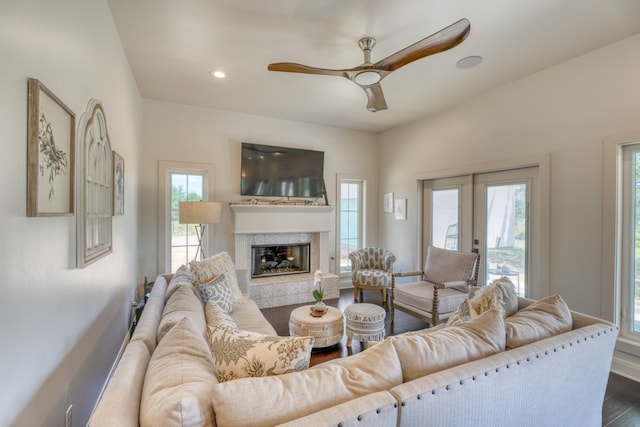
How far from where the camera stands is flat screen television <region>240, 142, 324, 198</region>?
443cm

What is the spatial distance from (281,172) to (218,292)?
254 cm

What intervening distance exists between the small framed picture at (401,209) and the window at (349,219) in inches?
27.2

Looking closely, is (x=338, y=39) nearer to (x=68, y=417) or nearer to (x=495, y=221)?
(x=495, y=221)

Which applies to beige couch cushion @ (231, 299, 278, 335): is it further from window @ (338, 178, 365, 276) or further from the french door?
the french door

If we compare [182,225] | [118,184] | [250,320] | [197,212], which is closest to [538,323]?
[250,320]

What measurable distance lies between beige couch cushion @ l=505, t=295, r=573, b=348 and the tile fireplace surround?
3.14 meters

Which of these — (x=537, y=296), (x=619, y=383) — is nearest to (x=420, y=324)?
(x=537, y=296)

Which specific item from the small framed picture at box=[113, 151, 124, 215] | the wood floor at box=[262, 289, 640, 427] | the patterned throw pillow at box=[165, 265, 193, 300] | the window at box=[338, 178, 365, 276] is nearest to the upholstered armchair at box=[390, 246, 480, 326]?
the wood floor at box=[262, 289, 640, 427]

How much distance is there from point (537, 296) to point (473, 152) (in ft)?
6.05

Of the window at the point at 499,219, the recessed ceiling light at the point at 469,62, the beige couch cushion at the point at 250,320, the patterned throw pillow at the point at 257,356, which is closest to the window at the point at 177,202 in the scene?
the beige couch cushion at the point at 250,320

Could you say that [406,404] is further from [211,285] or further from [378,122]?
[378,122]

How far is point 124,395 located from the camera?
0.92 m

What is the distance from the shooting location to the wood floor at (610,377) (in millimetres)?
1988

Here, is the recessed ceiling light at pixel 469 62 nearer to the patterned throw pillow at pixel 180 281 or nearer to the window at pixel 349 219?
the window at pixel 349 219
